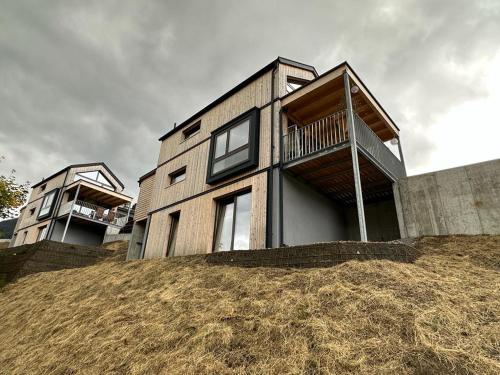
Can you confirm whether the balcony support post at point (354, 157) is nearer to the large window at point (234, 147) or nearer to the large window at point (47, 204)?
the large window at point (234, 147)

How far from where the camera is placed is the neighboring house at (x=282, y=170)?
313 inches

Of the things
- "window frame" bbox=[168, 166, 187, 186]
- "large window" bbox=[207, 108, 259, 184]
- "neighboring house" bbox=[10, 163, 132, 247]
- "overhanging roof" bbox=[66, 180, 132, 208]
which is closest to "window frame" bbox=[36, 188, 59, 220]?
"neighboring house" bbox=[10, 163, 132, 247]

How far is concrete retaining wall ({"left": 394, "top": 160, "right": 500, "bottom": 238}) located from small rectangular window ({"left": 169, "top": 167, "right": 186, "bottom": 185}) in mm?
8881

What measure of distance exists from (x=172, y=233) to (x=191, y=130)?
5.33 meters

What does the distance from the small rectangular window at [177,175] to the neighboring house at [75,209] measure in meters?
11.1

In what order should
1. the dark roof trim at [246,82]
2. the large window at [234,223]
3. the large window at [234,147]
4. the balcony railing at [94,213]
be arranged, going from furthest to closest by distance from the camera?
1. the balcony railing at [94,213]
2. the dark roof trim at [246,82]
3. the large window at [234,147]
4. the large window at [234,223]

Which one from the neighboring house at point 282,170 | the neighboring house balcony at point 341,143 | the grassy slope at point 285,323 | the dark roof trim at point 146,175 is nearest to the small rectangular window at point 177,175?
the neighboring house at point 282,170

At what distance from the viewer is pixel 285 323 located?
3.29m

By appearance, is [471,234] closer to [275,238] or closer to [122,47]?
[275,238]

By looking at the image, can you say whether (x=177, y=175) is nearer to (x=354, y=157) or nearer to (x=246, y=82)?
(x=246, y=82)

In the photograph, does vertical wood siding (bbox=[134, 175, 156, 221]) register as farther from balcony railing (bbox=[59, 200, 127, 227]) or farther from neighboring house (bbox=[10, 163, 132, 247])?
balcony railing (bbox=[59, 200, 127, 227])

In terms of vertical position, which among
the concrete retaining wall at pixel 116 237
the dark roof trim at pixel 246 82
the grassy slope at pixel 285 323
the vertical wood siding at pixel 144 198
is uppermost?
the dark roof trim at pixel 246 82

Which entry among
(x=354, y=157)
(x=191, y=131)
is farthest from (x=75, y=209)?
(x=354, y=157)

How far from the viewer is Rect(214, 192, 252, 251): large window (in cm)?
841
